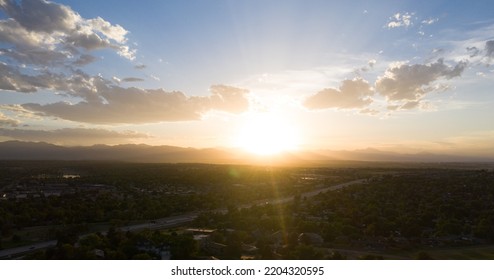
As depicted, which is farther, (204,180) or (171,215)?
(204,180)

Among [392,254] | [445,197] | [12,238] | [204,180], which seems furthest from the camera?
[204,180]

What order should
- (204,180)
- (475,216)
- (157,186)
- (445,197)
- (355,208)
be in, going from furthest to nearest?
(204,180), (157,186), (445,197), (355,208), (475,216)

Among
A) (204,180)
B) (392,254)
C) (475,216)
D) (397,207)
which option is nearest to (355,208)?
(397,207)

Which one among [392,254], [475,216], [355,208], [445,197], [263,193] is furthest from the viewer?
[263,193]

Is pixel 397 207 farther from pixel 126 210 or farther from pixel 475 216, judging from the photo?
pixel 126 210

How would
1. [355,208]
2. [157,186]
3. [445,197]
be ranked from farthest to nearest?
[157,186] → [445,197] → [355,208]

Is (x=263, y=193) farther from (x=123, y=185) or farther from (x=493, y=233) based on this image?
(x=493, y=233)

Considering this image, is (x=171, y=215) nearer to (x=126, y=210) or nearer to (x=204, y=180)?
(x=126, y=210)

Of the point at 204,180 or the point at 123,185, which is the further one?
the point at 204,180

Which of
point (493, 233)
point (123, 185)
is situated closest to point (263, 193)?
point (123, 185)
